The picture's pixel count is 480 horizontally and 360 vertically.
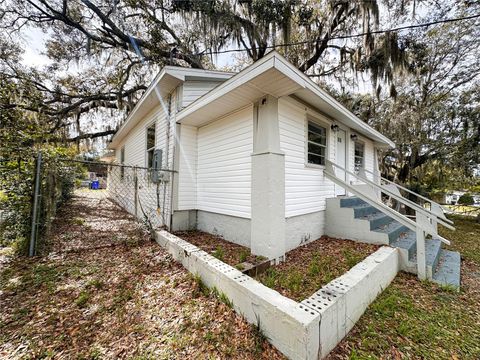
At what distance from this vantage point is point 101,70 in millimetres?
10195

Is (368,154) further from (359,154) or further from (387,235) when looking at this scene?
(387,235)

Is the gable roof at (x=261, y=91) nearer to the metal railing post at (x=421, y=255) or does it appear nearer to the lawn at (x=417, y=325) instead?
the metal railing post at (x=421, y=255)

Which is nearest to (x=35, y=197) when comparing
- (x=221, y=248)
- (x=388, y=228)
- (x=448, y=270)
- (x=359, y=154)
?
(x=221, y=248)

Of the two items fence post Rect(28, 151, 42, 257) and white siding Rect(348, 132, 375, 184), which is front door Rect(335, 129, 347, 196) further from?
fence post Rect(28, 151, 42, 257)

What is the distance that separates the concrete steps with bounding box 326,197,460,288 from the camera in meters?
3.49

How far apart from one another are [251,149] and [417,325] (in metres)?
3.37

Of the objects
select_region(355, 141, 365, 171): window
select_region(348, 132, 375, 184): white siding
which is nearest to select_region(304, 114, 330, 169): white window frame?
select_region(348, 132, 375, 184): white siding

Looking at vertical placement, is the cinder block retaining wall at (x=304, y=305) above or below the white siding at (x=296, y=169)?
below

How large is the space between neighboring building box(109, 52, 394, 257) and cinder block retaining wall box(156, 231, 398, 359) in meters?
1.03

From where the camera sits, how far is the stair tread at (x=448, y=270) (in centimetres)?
320

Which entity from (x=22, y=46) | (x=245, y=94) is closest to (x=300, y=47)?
(x=245, y=94)

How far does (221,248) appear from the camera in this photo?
13.0 ft

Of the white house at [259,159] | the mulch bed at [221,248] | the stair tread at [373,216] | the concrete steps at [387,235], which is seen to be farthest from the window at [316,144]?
the mulch bed at [221,248]

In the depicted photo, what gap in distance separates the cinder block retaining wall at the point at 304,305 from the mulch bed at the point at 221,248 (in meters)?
0.52
